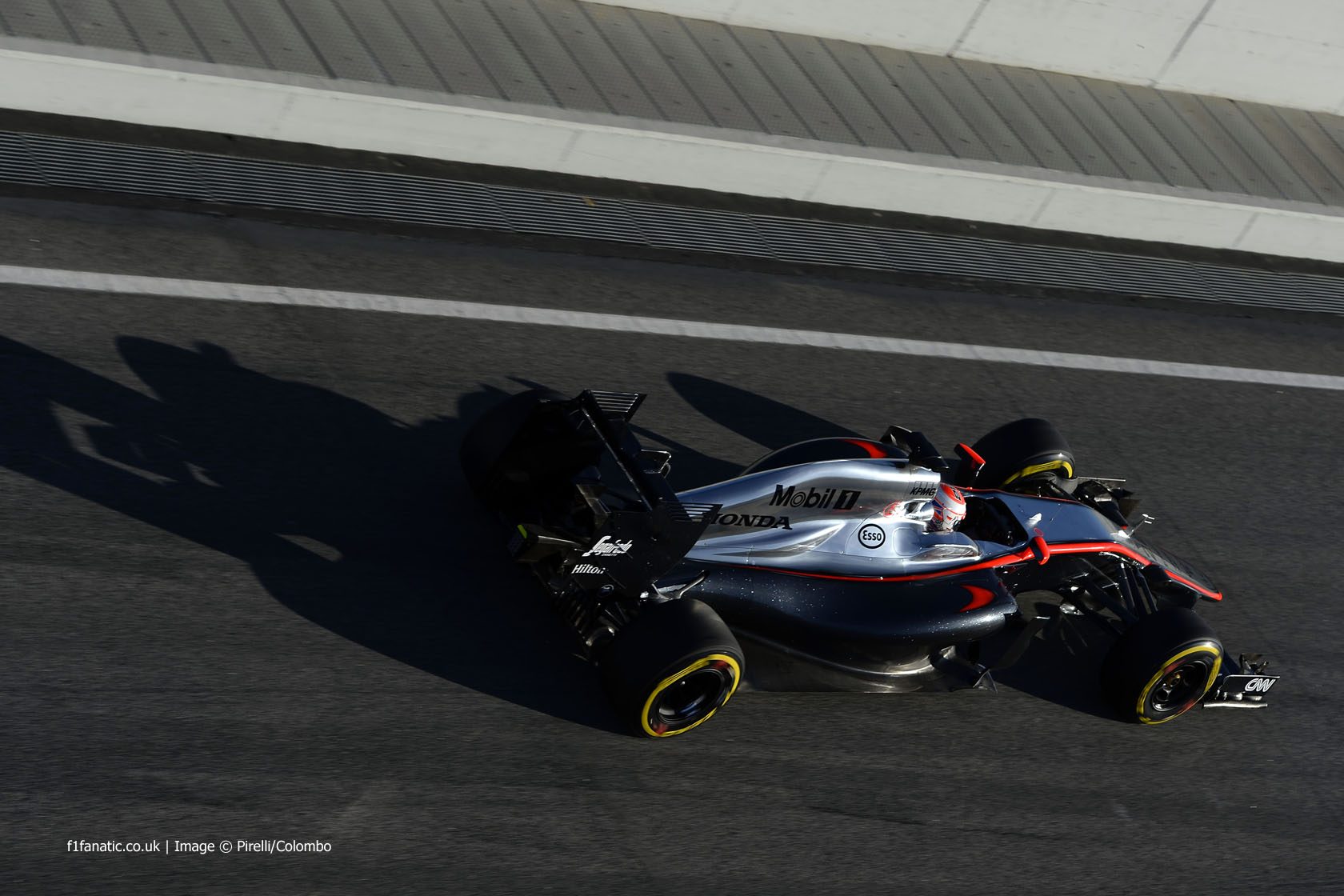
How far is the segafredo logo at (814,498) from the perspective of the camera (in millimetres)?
6355

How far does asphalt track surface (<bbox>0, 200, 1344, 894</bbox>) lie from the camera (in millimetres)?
5457

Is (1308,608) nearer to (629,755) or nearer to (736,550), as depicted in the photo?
(736,550)

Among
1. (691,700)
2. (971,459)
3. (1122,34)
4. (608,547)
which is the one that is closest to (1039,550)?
(971,459)

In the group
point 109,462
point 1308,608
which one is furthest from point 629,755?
point 1308,608

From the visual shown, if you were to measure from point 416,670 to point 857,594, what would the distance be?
191 centimetres

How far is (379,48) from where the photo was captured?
9.33 meters

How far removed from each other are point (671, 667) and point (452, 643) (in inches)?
42.4

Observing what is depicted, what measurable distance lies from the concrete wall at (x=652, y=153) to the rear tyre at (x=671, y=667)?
415cm

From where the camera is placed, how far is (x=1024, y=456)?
773cm

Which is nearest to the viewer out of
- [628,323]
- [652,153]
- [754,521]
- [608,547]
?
[608,547]

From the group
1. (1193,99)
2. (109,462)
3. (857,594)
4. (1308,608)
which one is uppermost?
(1193,99)

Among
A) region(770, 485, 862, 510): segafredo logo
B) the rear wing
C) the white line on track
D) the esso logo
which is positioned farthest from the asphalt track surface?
region(770, 485, 862, 510): segafredo logo

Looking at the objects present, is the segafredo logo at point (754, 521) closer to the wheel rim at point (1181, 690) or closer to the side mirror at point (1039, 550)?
the side mirror at point (1039, 550)

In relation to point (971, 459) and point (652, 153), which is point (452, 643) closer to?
point (971, 459)
